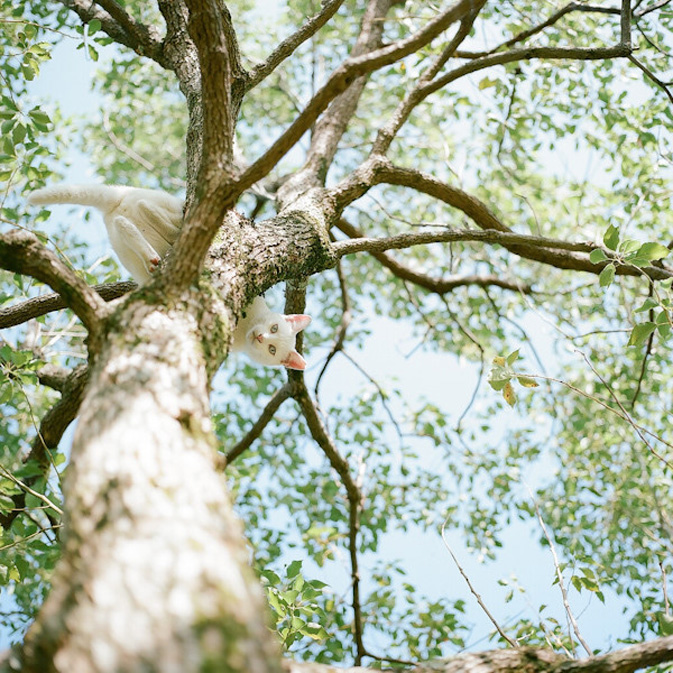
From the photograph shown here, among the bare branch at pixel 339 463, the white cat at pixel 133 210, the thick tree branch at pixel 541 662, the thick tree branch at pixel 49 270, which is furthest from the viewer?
the bare branch at pixel 339 463

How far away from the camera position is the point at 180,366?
1.61 metres

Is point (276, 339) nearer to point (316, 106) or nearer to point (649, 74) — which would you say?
point (316, 106)

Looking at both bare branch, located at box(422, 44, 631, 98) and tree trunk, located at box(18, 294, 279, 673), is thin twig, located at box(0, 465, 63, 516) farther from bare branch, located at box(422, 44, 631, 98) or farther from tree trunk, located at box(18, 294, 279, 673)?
bare branch, located at box(422, 44, 631, 98)

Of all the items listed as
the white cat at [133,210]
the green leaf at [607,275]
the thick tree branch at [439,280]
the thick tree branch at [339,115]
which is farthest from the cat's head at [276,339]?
the green leaf at [607,275]

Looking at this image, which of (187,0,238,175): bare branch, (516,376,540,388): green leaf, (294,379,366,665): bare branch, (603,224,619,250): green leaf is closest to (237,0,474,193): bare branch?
(187,0,238,175): bare branch

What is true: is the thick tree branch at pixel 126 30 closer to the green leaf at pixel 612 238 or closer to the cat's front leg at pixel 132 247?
the cat's front leg at pixel 132 247

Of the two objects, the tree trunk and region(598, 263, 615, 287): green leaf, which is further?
region(598, 263, 615, 287): green leaf

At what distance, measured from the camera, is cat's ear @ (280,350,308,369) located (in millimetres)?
3590

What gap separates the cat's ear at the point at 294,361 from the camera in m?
3.59

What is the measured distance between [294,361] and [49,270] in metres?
2.02

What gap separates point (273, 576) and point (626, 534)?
10.6 ft

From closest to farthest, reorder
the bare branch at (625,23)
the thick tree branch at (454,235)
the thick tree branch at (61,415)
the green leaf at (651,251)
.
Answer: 1. the green leaf at (651,251)
2. the thick tree branch at (454,235)
3. the thick tree branch at (61,415)
4. the bare branch at (625,23)

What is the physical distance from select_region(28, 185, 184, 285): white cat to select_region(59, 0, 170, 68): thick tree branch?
0.97 m

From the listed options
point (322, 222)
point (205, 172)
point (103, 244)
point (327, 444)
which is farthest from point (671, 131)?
point (103, 244)
